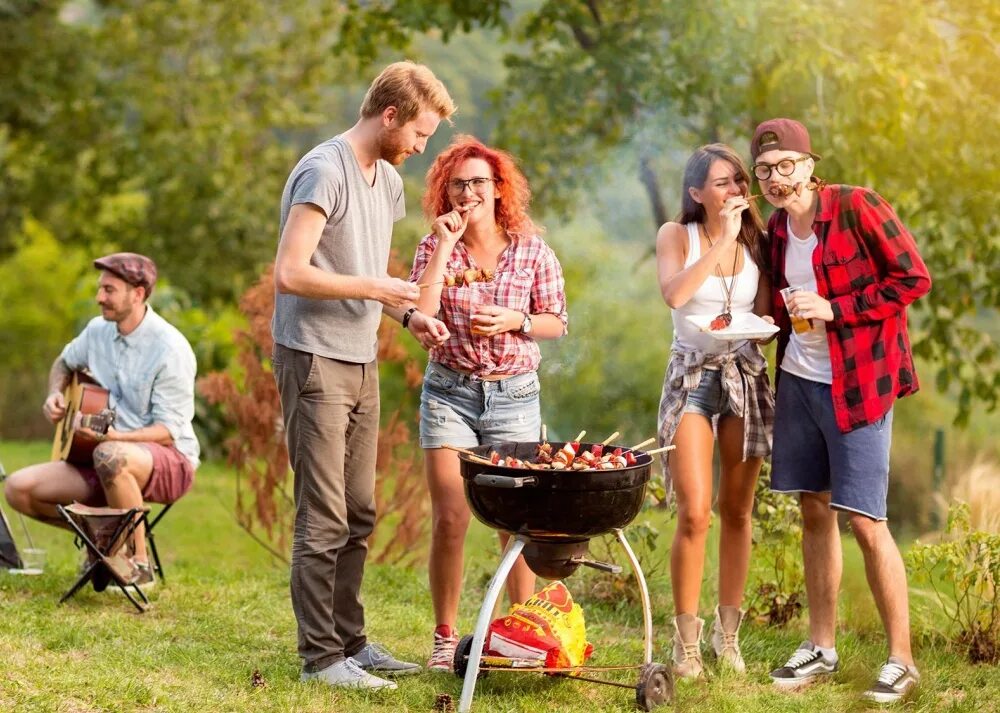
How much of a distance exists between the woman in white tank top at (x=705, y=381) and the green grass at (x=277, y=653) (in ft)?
1.39

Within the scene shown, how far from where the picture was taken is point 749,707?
4.09 metres

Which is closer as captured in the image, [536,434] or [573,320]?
[536,434]

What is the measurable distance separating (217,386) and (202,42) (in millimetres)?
10360

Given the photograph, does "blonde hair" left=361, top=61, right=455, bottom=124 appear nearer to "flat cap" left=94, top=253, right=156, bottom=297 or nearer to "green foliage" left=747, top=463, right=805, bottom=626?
"flat cap" left=94, top=253, right=156, bottom=297

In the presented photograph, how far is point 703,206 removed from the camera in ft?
14.4

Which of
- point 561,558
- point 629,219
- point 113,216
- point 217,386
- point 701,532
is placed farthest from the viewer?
point 629,219

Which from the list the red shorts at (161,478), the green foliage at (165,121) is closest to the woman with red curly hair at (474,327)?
the red shorts at (161,478)

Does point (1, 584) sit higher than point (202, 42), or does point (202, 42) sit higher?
point (202, 42)

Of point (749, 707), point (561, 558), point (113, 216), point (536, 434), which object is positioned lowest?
point (749, 707)

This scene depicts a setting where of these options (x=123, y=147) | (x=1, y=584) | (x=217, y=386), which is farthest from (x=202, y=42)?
(x=1, y=584)

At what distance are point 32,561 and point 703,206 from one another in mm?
3682

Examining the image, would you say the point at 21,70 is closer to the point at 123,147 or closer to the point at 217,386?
the point at 123,147

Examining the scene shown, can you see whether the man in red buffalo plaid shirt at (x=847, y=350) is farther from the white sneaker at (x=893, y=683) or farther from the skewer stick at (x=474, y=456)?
the skewer stick at (x=474, y=456)

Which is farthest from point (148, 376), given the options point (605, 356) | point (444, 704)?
point (605, 356)
